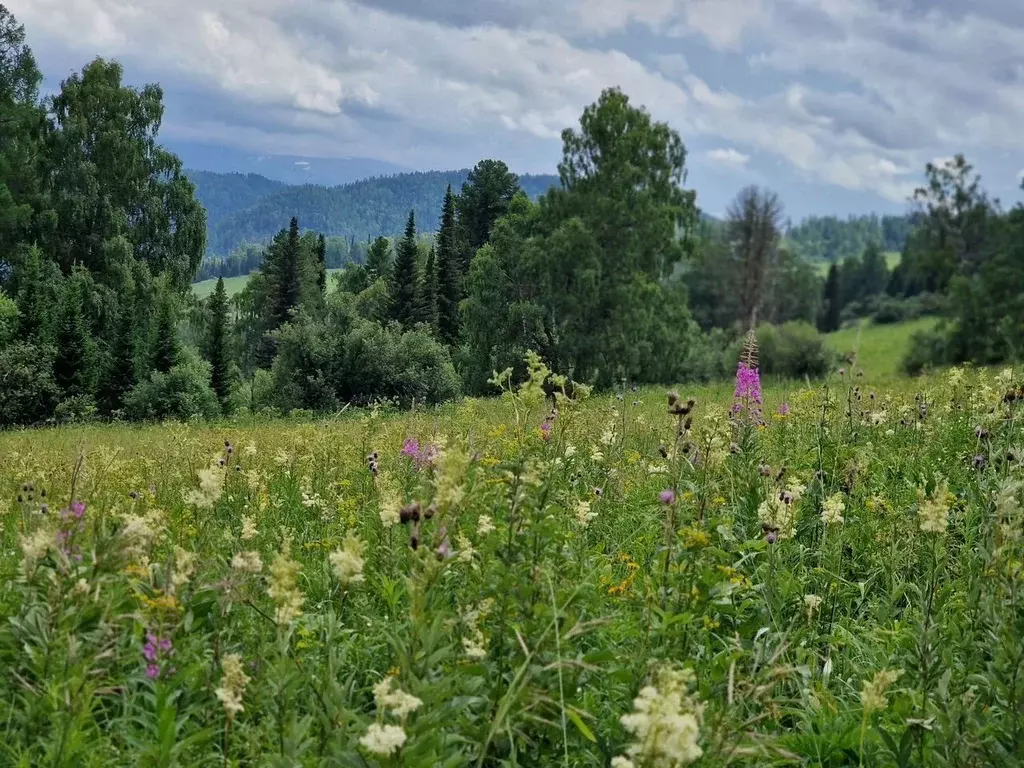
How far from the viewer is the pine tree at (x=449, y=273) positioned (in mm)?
46312

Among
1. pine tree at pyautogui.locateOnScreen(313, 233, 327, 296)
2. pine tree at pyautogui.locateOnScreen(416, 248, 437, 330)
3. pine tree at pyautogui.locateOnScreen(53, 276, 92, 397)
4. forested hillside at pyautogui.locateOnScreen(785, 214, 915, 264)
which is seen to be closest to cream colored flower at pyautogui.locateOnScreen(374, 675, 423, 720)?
pine tree at pyautogui.locateOnScreen(53, 276, 92, 397)

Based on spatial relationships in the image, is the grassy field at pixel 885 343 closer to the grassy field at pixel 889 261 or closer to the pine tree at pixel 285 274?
the pine tree at pixel 285 274

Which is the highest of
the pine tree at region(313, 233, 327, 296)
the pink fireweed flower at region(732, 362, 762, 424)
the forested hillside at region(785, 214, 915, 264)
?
the forested hillside at region(785, 214, 915, 264)

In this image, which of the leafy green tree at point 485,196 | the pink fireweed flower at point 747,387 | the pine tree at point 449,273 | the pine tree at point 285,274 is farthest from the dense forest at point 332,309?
the pink fireweed flower at point 747,387

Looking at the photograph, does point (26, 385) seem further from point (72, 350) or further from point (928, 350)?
point (928, 350)

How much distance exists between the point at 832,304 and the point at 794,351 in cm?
5116

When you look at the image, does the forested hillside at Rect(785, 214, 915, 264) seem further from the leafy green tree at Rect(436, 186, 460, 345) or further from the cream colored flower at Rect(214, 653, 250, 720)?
the cream colored flower at Rect(214, 653, 250, 720)

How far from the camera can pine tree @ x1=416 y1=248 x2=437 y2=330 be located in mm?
45375

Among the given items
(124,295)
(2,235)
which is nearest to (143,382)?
(124,295)

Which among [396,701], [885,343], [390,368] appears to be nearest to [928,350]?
[885,343]

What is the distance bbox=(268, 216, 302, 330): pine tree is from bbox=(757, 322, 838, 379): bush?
117 ft

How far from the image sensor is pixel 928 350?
36031mm

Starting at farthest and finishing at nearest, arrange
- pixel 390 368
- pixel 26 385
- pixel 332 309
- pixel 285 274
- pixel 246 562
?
pixel 285 274 → pixel 332 309 → pixel 390 368 → pixel 26 385 → pixel 246 562

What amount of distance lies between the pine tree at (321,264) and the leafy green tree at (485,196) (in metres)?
20.2
